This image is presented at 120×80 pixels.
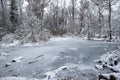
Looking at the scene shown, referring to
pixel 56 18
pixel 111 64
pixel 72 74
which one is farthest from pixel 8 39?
pixel 56 18

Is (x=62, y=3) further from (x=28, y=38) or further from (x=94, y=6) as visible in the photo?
(x=28, y=38)

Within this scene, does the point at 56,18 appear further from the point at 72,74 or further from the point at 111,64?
the point at 72,74

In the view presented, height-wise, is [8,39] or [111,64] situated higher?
[8,39]

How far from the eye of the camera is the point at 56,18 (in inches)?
1351

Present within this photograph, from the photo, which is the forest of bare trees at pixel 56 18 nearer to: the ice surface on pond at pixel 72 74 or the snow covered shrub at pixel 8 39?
the snow covered shrub at pixel 8 39

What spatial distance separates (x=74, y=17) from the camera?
116ft

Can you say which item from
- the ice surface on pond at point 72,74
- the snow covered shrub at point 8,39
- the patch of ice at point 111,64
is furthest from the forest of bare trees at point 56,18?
the ice surface on pond at point 72,74

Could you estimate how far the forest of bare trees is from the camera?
17.2 m

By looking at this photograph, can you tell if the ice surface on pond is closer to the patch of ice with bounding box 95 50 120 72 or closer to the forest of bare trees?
the patch of ice with bounding box 95 50 120 72

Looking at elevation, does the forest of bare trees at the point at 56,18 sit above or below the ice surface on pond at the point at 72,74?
above

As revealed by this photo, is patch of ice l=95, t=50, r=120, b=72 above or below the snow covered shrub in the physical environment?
below

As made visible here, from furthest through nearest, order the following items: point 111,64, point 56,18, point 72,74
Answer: point 56,18 < point 111,64 < point 72,74

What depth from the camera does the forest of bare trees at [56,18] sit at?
17.2 m

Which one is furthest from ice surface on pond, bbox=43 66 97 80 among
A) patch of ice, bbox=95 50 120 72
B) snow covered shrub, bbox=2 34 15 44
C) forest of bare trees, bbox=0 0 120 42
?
snow covered shrub, bbox=2 34 15 44
